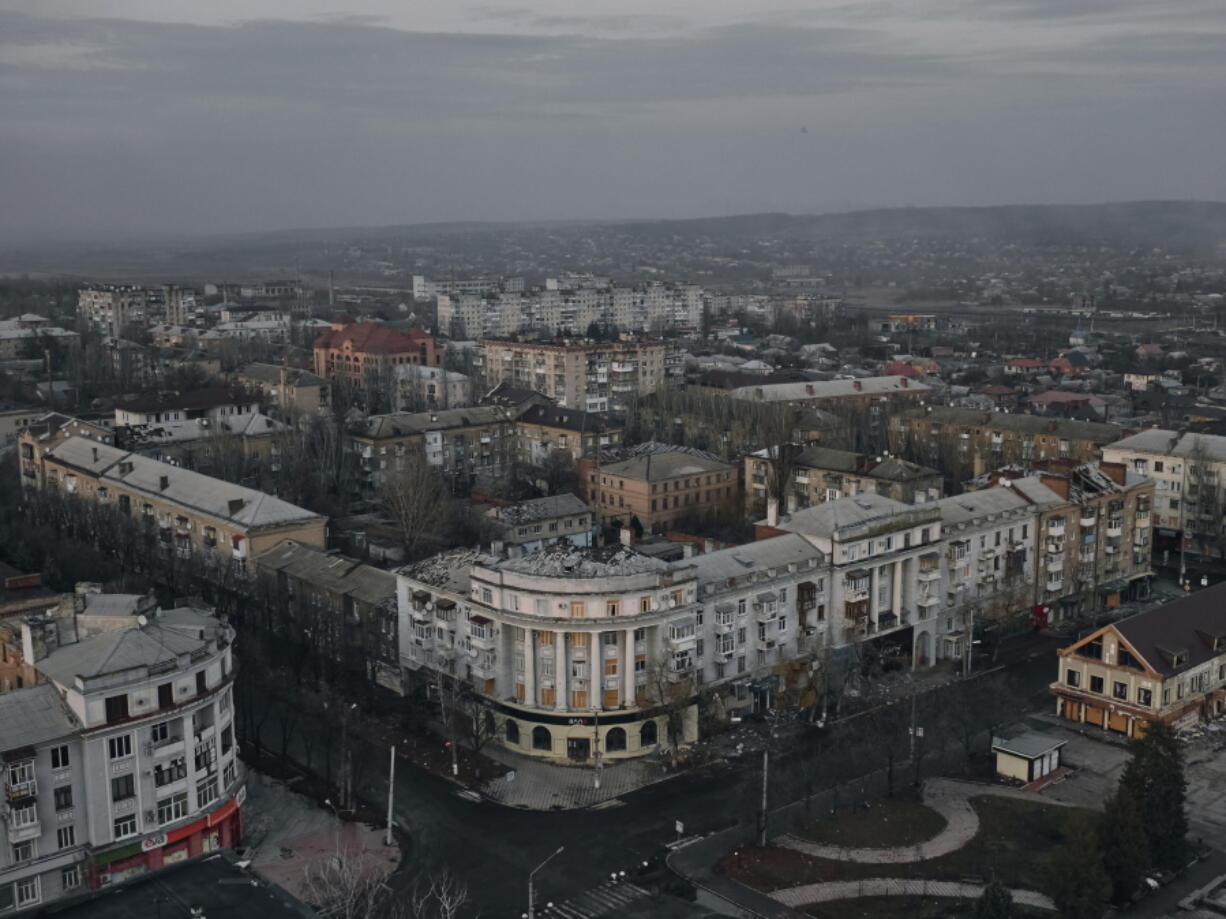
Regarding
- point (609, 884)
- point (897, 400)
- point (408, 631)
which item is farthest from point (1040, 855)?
point (897, 400)

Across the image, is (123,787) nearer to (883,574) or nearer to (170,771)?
(170,771)

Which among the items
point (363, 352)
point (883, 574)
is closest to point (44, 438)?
point (363, 352)

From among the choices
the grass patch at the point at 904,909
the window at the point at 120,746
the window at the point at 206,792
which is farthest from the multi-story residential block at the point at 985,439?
the window at the point at 120,746

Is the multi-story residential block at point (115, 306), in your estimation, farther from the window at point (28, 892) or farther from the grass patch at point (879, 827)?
the grass patch at point (879, 827)

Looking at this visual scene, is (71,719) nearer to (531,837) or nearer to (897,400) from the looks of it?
(531,837)

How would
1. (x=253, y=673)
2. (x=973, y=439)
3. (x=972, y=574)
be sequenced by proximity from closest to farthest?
(x=253, y=673), (x=972, y=574), (x=973, y=439)

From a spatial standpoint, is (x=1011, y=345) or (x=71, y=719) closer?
(x=71, y=719)

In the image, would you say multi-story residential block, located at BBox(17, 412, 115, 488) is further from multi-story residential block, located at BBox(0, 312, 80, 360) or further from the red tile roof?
multi-story residential block, located at BBox(0, 312, 80, 360)
